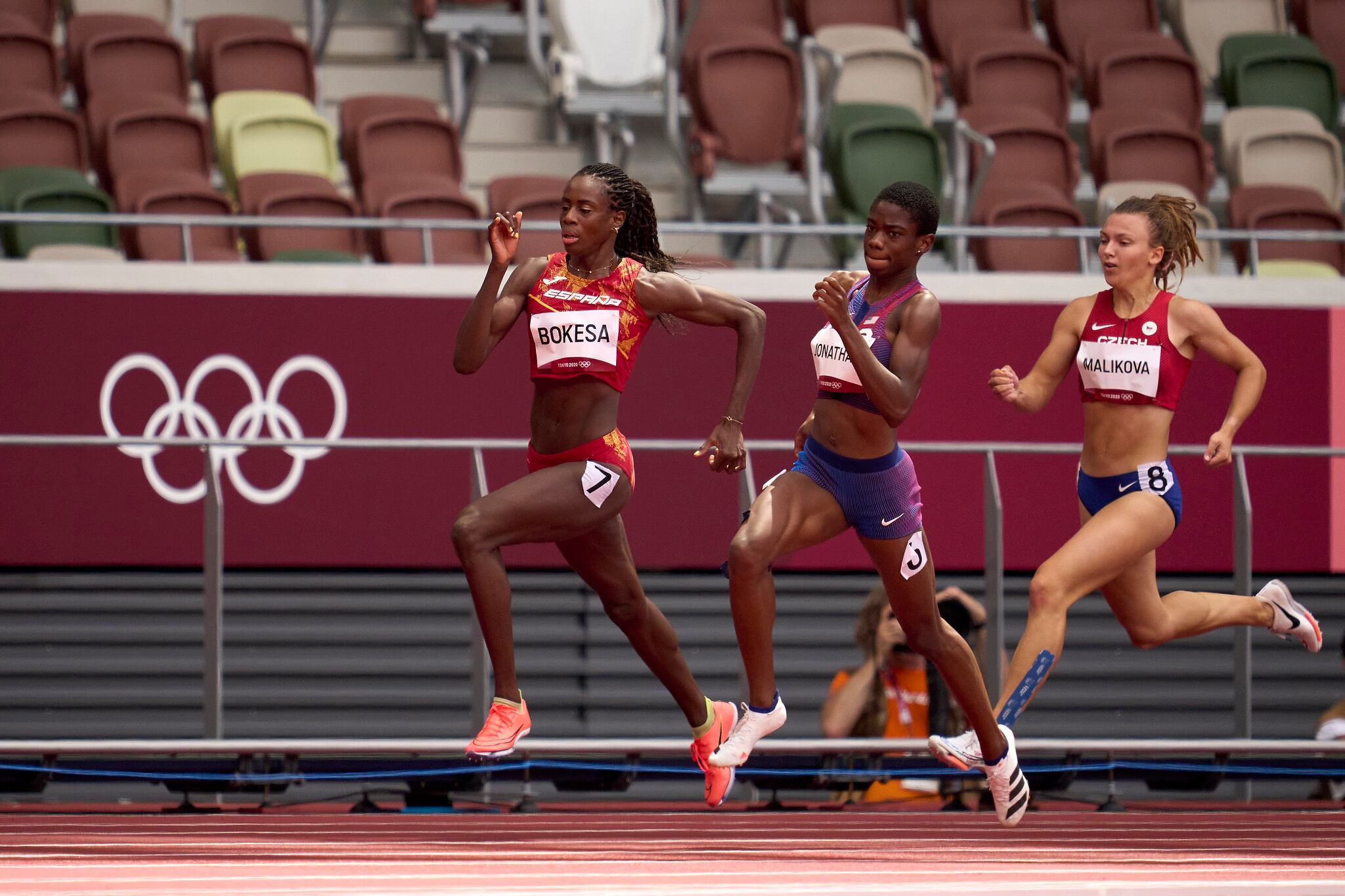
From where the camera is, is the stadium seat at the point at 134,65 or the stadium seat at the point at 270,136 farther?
the stadium seat at the point at 134,65

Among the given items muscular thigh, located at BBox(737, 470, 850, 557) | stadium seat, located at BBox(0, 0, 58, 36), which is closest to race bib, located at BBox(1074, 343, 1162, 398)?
muscular thigh, located at BBox(737, 470, 850, 557)

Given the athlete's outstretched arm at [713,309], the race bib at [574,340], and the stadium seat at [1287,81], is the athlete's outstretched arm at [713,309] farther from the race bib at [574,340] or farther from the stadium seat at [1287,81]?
the stadium seat at [1287,81]

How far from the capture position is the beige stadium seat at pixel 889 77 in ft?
41.3

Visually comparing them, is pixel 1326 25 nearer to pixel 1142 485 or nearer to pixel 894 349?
pixel 1142 485

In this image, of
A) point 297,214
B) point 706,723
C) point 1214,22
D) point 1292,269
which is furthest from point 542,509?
point 1214,22

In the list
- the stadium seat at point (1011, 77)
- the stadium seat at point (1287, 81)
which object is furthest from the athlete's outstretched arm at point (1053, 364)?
the stadium seat at point (1287, 81)

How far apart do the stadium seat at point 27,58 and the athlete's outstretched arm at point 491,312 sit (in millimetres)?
7043

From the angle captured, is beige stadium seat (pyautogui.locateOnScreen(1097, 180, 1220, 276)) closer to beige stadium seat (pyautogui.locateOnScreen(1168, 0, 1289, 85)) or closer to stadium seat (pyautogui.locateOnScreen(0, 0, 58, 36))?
beige stadium seat (pyautogui.locateOnScreen(1168, 0, 1289, 85))

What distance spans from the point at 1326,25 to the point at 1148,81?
211 centimetres

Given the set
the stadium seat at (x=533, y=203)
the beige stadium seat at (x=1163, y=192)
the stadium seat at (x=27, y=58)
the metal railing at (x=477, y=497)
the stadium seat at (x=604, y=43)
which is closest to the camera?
the metal railing at (x=477, y=497)

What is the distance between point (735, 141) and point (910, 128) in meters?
1.24

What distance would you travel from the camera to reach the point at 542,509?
5.88 m

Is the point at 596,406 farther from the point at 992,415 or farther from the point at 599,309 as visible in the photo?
the point at 992,415

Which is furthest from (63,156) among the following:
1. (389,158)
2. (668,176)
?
(668,176)
